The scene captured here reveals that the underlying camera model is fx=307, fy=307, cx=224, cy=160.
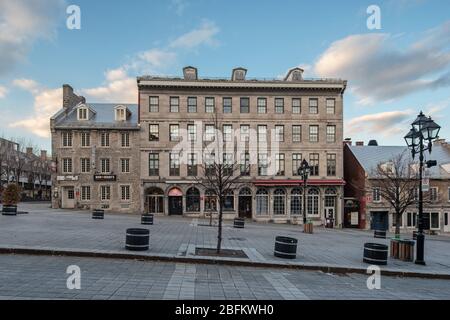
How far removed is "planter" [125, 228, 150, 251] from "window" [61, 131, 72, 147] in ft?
96.0

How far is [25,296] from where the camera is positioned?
19.5ft

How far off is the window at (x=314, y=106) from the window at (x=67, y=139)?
28.6 m

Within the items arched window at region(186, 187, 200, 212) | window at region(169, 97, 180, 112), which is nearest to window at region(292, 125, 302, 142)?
arched window at region(186, 187, 200, 212)

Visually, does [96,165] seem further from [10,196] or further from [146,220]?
[146,220]

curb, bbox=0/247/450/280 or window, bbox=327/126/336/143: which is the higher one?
window, bbox=327/126/336/143

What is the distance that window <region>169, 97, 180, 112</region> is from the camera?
118 feet

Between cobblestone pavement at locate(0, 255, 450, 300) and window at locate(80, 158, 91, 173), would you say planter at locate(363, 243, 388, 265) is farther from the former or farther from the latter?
window at locate(80, 158, 91, 173)

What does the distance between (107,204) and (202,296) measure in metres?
31.5

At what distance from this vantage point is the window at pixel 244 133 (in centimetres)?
3606

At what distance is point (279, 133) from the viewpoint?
120 ft

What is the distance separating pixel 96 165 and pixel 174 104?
11469 millimetres

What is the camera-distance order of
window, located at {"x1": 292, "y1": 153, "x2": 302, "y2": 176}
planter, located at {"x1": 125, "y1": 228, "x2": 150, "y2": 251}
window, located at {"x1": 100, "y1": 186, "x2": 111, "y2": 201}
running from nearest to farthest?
planter, located at {"x1": 125, "y1": 228, "x2": 150, "y2": 251} → window, located at {"x1": 100, "y1": 186, "x2": 111, "y2": 201} → window, located at {"x1": 292, "y1": 153, "x2": 302, "y2": 176}
